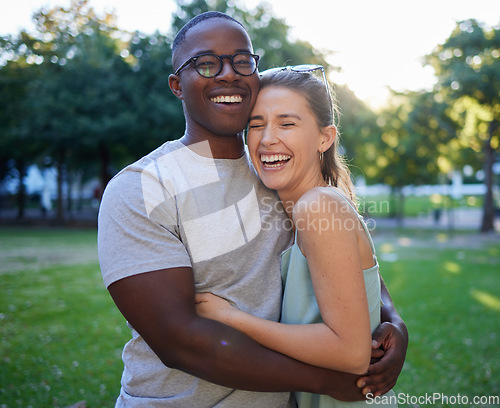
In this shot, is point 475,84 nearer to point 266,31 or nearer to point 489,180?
point 489,180

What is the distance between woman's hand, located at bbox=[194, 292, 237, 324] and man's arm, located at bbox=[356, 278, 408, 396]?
624 mm

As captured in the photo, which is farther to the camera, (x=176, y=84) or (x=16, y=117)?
(x=16, y=117)

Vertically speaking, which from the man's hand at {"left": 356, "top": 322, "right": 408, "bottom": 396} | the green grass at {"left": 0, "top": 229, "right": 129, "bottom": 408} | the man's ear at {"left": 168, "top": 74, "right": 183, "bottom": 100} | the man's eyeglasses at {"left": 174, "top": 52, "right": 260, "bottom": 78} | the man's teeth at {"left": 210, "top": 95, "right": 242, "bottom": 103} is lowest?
the green grass at {"left": 0, "top": 229, "right": 129, "bottom": 408}

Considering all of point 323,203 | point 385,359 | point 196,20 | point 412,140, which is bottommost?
point 385,359

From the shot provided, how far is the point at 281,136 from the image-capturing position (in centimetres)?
223

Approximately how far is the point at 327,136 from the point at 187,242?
1067 mm

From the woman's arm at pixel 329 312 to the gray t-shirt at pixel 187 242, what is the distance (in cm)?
18

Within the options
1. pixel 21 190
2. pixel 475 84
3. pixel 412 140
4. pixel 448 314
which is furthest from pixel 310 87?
pixel 21 190

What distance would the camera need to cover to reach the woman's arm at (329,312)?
67.5 inches

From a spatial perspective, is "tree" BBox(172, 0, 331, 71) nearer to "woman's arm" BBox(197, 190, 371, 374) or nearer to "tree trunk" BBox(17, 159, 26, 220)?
"tree trunk" BBox(17, 159, 26, 220)

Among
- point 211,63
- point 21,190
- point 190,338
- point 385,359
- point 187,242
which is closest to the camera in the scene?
point 190,338

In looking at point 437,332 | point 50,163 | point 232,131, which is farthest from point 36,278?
point 50,163

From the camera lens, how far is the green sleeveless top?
78.2 inches

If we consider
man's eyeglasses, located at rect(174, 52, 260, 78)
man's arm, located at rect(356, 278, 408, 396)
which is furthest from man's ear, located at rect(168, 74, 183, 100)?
man's arm, located at rect(356, 278, 408, 396)
